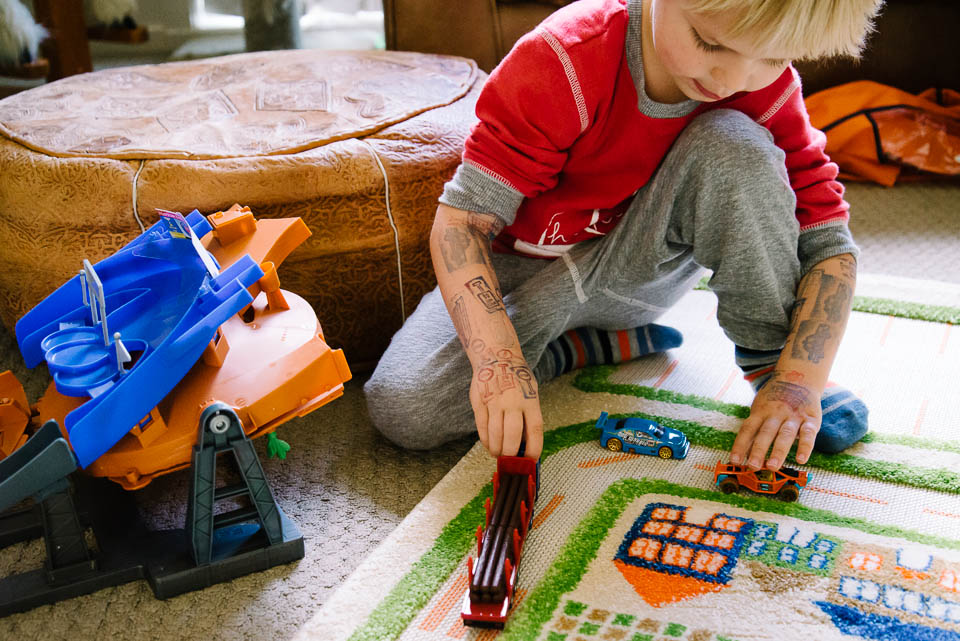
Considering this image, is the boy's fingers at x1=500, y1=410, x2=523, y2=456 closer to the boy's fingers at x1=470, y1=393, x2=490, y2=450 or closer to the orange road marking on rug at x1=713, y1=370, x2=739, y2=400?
the boy's fingers at x1=470, y1=393, x2=490, y2=450

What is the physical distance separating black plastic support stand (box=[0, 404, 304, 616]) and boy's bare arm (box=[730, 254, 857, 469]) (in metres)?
0.48

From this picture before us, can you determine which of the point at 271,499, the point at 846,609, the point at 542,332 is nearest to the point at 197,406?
the point at 271,499

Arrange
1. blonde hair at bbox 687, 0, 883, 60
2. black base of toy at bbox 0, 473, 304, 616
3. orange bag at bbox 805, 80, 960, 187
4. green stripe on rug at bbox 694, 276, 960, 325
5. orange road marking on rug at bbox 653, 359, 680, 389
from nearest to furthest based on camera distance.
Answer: blonde hair at bbox 687, 0, 883, 60 < black base of toy at bbox 0, 473, 304, 616 < orange road marking on rug at bbox 653, 359, 680, 389 < green stripe on rug at bbox 694, 276, 960, 325 < orange bag at bbox 805, 80, 960, 187

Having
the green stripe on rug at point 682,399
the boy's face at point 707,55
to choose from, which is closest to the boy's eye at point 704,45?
the boy's face at point 707,55

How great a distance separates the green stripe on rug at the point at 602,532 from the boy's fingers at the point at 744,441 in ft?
0.13

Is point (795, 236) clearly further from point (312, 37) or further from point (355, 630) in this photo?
point (312, 37)

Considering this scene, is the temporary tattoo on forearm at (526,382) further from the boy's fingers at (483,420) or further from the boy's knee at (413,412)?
the boy's knee at (413,412)

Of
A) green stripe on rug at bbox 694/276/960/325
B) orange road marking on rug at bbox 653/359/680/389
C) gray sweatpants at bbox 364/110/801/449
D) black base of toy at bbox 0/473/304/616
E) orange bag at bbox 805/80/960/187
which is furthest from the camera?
orange bag at bbox 805/80/960/187

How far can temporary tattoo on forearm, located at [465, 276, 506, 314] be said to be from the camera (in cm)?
86

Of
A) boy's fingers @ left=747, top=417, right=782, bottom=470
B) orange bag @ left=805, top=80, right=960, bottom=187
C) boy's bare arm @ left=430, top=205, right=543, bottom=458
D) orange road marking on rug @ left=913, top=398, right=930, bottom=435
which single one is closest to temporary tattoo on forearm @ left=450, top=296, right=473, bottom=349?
boy's bare arm @ left=430, top=205, right=543, bottom=458

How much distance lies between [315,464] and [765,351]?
0.53 meters

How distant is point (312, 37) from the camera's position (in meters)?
2.05

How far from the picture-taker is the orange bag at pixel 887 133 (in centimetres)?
169

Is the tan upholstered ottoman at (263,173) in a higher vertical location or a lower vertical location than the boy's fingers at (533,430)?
higher
